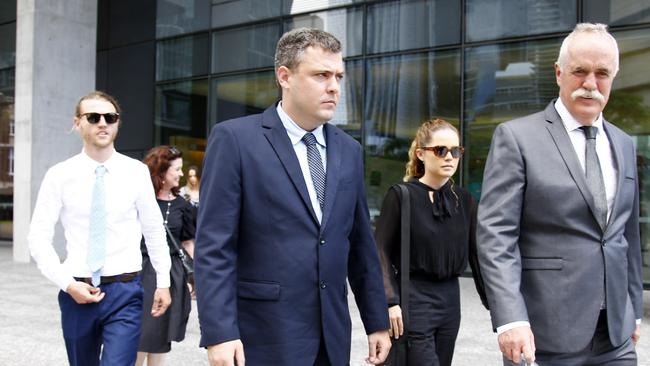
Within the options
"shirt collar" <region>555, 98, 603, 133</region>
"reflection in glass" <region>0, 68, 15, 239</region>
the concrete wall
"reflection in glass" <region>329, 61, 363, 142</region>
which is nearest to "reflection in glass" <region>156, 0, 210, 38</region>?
the concrete wall

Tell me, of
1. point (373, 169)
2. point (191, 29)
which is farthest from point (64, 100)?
point (373, 169)

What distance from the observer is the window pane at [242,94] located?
14836 mm

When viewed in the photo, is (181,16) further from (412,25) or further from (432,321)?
(432,321)

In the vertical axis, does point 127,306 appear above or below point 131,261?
below

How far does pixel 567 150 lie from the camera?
2.64 metres

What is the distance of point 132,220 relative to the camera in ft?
13.0

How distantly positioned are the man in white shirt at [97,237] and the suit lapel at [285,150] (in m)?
1.54

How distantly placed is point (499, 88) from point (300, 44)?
9.95 metres

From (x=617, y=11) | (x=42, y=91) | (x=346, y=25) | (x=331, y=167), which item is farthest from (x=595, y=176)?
(x=42, y=91)

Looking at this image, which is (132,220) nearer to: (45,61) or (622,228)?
(622,228)

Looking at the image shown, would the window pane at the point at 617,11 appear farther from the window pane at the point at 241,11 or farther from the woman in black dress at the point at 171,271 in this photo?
the woman in black dress at the point at 171,271

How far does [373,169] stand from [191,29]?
6.21 metres

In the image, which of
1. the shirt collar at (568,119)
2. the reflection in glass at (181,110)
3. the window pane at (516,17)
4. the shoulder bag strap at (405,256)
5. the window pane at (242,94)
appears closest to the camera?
the shirt collar at (568,119)

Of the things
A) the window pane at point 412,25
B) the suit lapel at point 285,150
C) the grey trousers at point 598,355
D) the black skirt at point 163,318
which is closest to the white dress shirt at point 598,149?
the grey trousers at point 598,355
